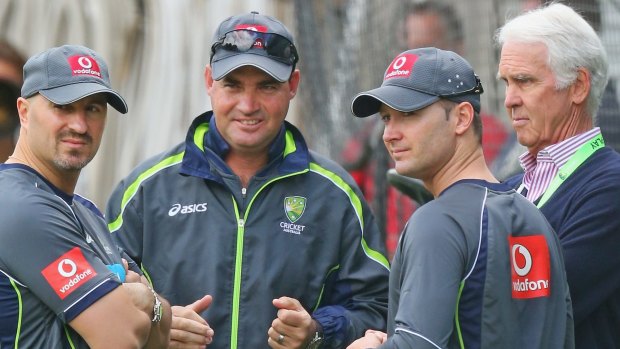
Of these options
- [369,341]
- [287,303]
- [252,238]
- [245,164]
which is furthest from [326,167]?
[369,341]

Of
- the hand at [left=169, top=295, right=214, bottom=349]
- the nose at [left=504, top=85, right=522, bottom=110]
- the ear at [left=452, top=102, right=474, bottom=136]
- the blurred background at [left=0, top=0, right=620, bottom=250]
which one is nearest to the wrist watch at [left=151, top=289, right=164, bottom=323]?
the hand at [left=169, top=295, right=214, bottom=349]

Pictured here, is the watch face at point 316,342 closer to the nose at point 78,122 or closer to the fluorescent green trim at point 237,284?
the fluorescent green trim at point 237,284

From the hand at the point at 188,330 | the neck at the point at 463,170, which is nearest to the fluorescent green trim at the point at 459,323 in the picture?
the neck at the point at 463,170

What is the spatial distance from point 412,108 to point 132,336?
1.04 meters

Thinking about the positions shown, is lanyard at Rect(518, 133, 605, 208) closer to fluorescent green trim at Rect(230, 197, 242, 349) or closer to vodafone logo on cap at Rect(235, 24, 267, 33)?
fluorescent green trim at Rect(230, 197, 242, 349)

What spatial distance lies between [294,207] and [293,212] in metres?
0.02

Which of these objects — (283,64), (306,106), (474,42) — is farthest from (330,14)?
(283,64)

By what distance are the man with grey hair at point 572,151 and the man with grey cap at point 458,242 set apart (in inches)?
10.5

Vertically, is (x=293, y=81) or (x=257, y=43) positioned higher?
(x=257, y=43)

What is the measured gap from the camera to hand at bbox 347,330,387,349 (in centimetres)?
369

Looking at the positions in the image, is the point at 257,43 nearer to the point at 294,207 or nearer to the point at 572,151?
the point at 294,207

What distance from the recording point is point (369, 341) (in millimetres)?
3770

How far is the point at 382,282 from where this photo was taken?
4418mm

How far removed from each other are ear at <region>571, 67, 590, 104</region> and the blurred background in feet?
7.02
